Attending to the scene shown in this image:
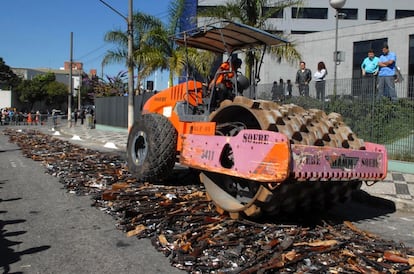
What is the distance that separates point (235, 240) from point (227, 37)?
3354 mm

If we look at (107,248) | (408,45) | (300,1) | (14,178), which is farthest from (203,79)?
(408,45)

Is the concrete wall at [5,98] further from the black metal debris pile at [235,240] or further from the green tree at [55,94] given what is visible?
the black metal debris pile at [235,240]

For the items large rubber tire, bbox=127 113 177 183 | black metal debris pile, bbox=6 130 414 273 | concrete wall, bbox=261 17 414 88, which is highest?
concrete wall, bbox=261 17 414 88

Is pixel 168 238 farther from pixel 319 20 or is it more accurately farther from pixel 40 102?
pixel 40 102

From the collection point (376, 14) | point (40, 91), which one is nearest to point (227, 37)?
point (376, 14)

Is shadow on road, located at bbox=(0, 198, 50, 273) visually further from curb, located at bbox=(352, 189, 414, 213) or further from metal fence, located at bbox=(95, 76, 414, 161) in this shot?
metal fence, located at bbox=(95, 76, 414, 161)

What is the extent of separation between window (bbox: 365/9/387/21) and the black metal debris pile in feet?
164

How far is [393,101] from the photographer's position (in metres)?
9.91

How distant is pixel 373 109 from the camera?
1025cm

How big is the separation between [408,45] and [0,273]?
1319 inches

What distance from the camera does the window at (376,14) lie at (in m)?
50.8

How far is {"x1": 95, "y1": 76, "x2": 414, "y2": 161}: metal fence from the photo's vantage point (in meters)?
9.62

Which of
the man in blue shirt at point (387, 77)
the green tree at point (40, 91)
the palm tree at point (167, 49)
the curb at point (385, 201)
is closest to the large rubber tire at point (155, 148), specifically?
the curb at point (385, 201)

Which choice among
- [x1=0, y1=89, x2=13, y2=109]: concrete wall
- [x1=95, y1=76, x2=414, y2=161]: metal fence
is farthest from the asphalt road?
[x1=0, y1=89, x2=13, y2=109]: concrete wall
